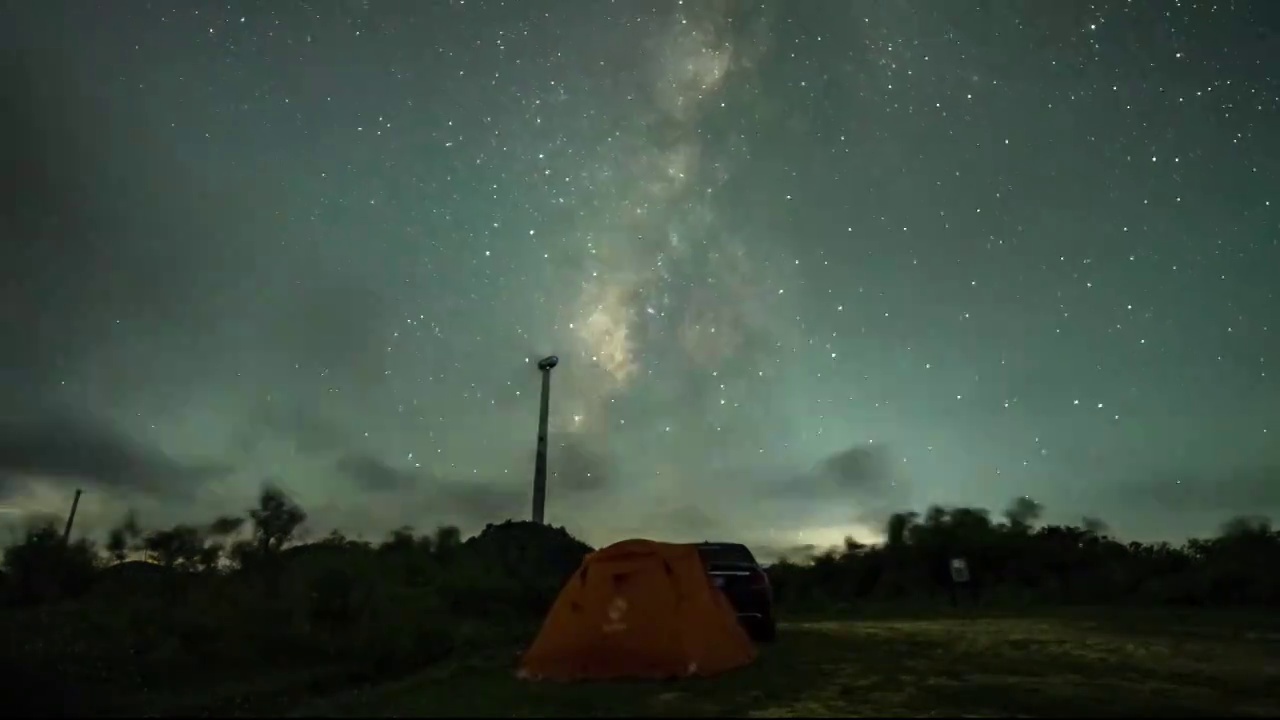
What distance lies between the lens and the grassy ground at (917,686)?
9195 mm

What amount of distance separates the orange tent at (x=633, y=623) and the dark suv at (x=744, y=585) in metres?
3.56

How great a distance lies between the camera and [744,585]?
16219 mm

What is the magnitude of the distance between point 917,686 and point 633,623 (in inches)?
138

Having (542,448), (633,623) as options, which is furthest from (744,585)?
(542,448)

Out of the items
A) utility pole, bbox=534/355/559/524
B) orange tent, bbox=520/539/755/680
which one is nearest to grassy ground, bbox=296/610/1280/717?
orange tent, bbox=520/539/755/680

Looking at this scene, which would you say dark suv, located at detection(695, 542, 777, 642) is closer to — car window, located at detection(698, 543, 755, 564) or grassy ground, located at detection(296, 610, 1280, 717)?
car window, located at detection(698, 543, 755, 564)

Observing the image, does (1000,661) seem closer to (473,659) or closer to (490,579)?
(473,659)

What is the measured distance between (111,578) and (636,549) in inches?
969

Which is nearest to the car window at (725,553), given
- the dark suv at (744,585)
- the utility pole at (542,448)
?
the dark suv at (744,585)

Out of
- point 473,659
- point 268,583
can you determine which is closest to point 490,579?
point 268,583

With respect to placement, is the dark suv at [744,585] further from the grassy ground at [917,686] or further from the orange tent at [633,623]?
the orange tent at [633,623]

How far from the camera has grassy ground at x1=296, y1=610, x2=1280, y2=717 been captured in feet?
30.2

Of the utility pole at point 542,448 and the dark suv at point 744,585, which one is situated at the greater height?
the utility pole at point 542,448

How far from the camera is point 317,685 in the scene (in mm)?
12297
